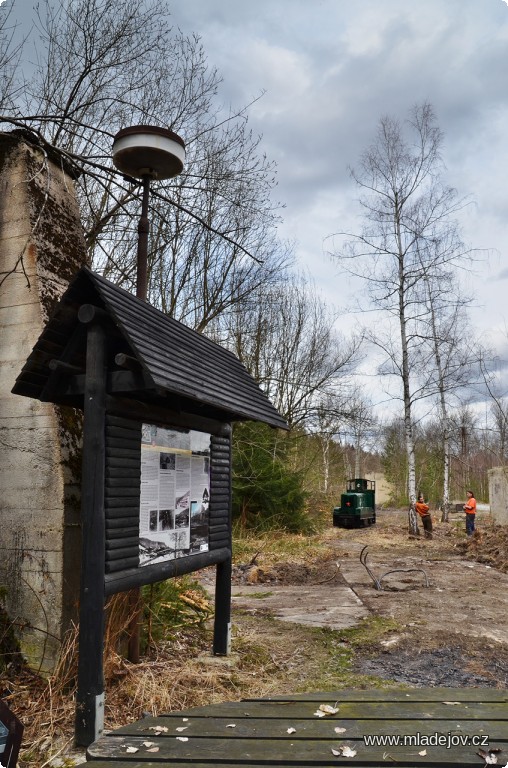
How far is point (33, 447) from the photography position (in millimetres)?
5188

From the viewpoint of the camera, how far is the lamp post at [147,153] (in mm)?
5285

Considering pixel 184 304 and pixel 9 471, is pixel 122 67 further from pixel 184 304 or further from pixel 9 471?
pixel 9 471

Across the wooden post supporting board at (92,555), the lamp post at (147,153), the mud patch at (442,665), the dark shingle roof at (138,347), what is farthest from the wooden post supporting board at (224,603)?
the wooden post supporting board at (92,555)

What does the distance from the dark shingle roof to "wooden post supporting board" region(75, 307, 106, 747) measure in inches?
8.9

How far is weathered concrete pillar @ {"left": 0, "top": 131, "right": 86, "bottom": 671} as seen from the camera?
489 cm

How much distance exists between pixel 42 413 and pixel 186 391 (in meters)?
1.74

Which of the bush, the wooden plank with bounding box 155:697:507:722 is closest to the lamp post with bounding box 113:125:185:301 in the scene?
the wooden plank with bounding box 155:697:507:722

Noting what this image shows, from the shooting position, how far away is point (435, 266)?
21266 millimetres

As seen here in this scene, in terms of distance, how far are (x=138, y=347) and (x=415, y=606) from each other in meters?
7.15

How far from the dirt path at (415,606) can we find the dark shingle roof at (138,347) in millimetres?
3317

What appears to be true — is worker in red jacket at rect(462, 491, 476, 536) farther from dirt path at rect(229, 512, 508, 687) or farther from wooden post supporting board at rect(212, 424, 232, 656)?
wooden post supporting board at rect(212, 424, 232, 656)

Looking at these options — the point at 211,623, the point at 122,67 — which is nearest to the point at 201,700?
the point at 211,623

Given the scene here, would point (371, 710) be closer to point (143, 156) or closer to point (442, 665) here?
point (442, 665)

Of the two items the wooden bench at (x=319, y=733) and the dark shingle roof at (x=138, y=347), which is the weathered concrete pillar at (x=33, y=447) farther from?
the wooden bench at (x=319, y=733)
